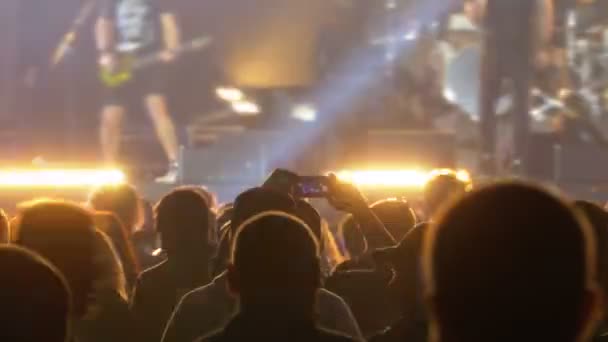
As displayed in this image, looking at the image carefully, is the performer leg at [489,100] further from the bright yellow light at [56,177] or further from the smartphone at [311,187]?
the smartphone at [311,187]

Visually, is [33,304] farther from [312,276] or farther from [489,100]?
[489,100]

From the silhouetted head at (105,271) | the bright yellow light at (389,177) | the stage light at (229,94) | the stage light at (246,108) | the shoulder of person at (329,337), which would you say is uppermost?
the stage light at (229,94)

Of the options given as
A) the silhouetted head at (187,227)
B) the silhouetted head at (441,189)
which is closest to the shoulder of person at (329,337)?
the silhouetted head at (187,227)

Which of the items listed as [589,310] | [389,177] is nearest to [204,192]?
[589,310]

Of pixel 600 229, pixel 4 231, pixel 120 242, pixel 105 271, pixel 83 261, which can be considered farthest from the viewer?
pixel 120 242

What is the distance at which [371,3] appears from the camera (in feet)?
44.8

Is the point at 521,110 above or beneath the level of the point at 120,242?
above

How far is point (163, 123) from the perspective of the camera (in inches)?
544

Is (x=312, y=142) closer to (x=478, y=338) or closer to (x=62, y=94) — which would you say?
(x=62, y=94)

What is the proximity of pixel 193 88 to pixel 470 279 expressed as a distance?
42.6ft

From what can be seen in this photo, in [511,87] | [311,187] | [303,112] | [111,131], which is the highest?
[511,87]

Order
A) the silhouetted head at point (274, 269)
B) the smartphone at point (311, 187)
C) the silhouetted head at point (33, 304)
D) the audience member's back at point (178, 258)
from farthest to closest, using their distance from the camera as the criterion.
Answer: the smartphone at point (311, 187), the audience member's back at point (178, 258), the silhouetted head at point (274, 269), the silhouetted head at point (33, 304)

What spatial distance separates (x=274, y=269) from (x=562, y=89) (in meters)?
11.5

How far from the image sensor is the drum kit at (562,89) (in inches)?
503
